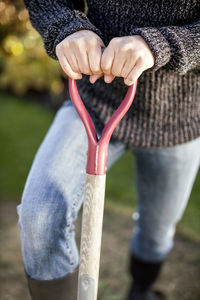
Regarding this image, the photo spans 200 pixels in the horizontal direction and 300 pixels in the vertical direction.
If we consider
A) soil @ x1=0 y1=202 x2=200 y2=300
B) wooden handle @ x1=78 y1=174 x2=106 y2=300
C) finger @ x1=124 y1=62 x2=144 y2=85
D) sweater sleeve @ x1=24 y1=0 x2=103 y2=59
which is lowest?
soil @ x1=0 y1=202 x2=200 y2=300

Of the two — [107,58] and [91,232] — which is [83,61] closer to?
[107,58]

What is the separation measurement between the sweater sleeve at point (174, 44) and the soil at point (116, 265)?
3.86 feet

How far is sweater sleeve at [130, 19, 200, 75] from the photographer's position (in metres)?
0.80

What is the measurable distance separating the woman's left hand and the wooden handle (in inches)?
9.6

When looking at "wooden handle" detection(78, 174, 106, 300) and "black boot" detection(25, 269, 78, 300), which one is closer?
"wooden handle" detection(78, 174, 106, 300)

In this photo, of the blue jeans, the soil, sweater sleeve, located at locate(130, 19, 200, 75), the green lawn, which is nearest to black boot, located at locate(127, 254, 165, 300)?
the soil

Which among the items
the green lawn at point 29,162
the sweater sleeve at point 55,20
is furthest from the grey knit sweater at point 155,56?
the green lawn at point 29,162

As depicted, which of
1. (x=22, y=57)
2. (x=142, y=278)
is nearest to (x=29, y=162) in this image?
(x=22, y=57)

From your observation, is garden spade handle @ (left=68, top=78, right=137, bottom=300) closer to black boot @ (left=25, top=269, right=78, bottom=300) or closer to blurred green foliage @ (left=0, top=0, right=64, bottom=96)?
black boot @ (left=25, top=269, right=78, bottom=300)

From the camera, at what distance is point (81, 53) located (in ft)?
2.61

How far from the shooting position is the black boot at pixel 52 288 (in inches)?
37.3

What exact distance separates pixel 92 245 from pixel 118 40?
0.48m

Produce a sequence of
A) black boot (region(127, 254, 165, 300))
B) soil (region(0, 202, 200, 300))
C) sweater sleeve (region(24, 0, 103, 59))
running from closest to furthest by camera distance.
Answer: sweater sleeve (region(24, 0, 103, 59))
black boot (region(127, 254, 165, 300))
soil (region(0, 202, 200, 300))

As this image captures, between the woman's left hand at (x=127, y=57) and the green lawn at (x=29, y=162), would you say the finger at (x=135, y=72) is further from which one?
the green lawn at (x=29, y=162)
